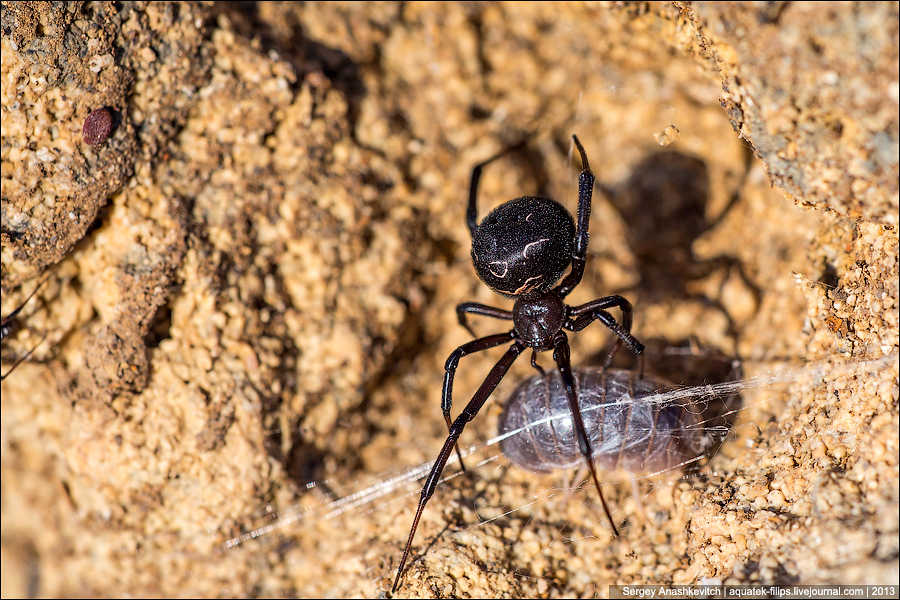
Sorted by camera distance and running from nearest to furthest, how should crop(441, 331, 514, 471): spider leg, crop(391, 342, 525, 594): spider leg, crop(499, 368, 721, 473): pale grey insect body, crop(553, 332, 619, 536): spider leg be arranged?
crop(553, 332, 619, 536): spider leg → crop(391, 342, 525, 594): spider leg → crop(499, 368, 721, 473): pale grey insect body → crop(441, 331, 514, 471): spider leg

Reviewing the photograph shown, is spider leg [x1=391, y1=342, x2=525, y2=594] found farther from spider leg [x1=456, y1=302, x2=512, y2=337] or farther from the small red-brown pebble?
the small red-brown pebble

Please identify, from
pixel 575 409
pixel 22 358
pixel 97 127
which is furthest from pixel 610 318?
pixel 22 358

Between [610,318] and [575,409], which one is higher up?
[610,318]

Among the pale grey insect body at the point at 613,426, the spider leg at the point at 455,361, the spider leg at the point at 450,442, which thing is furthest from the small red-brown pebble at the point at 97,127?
the pale grey insect body at the point at 613,426

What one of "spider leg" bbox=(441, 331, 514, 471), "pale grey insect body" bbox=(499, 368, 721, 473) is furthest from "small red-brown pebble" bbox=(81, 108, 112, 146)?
"pale grey insect body" bbox=(499, 368, 721, 473)

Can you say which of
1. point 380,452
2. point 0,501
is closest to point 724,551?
point 380,452

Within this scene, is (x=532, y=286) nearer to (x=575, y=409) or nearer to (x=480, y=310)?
(x=480, y=310)
